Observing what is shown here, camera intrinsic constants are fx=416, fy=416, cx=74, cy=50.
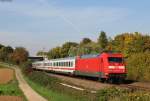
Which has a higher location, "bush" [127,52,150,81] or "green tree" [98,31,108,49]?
"green tree" [98,31,108,49]

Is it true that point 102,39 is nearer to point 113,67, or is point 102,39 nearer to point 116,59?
point 116,59

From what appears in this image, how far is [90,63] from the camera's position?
45.4m

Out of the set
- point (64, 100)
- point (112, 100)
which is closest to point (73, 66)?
point (64, 100)

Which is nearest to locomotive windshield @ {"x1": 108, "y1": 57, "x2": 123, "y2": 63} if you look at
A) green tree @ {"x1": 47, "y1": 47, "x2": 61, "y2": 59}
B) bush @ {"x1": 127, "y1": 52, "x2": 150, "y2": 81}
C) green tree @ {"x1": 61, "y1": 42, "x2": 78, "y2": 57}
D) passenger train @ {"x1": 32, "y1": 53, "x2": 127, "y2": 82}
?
passenger train @ {"x1": 32, "y1": 53, "x2": 127, "y2": 82}

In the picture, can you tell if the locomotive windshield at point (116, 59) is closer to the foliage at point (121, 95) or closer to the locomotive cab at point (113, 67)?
the locomotive cab at point (113, 67)

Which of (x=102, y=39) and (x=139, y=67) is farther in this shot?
(x=102, y=39)

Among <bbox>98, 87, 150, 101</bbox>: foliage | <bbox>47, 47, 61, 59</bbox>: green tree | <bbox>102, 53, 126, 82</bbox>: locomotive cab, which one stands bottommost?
<bbox>98, 87, 150, 101</bbox>: foliage

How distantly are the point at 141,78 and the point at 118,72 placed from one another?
5.31m

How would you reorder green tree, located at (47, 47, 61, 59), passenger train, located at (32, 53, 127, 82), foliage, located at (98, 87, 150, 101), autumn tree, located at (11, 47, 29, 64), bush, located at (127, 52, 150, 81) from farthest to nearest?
autumn tree, located at (11, 47, 29, 64), green tree, located at (47, 47, 61, 59), bush, located at (127, 52, 150, 81), passenger train, located at (32, 53, 127, 82), foliage, located at (98, 87, 150, 101)

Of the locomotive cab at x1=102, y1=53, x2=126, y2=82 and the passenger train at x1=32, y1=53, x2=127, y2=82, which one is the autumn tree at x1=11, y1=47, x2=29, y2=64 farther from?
the locomotive cab at x1=102, y1=53, x2=126, y2=82

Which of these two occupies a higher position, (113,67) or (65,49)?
(65,49)

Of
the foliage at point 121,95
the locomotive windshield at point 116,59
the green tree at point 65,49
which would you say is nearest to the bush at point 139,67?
the locomotive windshield at point 116,59

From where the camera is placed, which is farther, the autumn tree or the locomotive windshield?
the autumn tree

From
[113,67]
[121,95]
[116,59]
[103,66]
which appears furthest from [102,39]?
[121,95]
